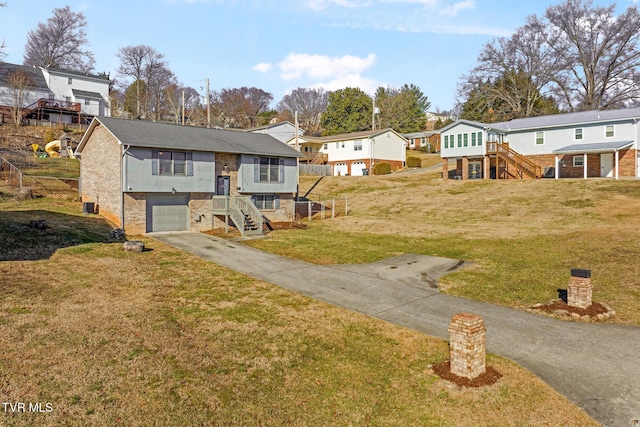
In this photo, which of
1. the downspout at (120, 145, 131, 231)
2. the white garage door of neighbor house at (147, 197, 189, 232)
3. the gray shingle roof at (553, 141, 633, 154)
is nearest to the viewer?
the downspout at (120, 145, 131, 231)

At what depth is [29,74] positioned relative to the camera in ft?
178

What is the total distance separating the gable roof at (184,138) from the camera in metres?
23.4

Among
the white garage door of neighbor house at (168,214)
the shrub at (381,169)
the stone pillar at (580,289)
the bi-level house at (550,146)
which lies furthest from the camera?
the shrub at (381,169)

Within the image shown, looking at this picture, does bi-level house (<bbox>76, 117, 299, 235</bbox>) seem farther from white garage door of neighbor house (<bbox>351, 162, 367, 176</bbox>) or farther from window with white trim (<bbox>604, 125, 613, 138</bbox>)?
window with white trim (<bbox>604, 125, 613, 138</bbox>)

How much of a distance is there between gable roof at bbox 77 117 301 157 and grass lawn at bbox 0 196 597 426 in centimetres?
1209

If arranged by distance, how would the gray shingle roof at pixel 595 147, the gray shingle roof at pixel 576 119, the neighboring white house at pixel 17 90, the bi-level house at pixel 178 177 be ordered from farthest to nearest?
the neighboring white house at pixel 17 90
the gray shingle roof at pixel 576 119
the gray shingle roof at pixel 595 147
the bi-level house at pixel 178 177

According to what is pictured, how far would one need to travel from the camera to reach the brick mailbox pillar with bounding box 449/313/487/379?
7.11m

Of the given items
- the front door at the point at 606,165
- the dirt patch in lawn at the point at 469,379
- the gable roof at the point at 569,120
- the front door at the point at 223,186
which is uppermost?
the gable roof at the point at 569,120

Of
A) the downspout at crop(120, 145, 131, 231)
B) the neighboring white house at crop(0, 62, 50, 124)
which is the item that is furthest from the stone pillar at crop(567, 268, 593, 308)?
the neighboring white house at crop(0, 62, 50, 124)

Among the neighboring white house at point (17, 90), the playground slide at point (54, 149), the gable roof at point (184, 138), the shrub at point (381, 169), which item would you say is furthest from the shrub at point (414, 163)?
the neighboring white house at point (17, 90)

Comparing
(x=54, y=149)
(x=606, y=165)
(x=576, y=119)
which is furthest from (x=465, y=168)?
(x=54, y=149)

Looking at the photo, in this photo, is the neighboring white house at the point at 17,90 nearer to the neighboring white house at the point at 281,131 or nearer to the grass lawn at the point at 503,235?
the neighboring white house at the point at 281,131

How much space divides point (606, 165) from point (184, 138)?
38.0 m

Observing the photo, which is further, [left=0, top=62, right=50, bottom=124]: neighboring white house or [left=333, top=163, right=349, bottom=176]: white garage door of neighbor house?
[left=333, top=163, right=349, bottom=176]: white garage door of neighbor house
